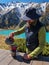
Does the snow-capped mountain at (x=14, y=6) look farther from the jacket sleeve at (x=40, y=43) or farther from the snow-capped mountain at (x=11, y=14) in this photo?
the jacket sleeve at (x=40, y=43)

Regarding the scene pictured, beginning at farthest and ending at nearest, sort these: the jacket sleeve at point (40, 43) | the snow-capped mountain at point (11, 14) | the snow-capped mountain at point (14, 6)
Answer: the snow-capped mountain at point (11, 14) < the snow-capped mountain at point (14, 6) < the jacket sleeve at point (40, 43)

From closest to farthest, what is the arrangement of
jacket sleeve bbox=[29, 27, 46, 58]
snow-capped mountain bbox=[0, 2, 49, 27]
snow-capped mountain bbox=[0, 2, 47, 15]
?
1. jacket sleeve bbox=[29, 27, 46, 58]
2. snow-capped mountain bbox=[0, 2, 47, 15]
3. snow-capped mountain bbox=[0, 2, 49, 27]

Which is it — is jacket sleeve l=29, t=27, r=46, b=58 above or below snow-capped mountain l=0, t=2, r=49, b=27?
above

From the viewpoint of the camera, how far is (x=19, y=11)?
13344mm

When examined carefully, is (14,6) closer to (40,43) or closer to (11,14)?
(11,14)

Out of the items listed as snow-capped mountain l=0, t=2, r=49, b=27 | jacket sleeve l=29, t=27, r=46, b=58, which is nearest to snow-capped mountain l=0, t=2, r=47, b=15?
snow-capped mountain l=0, t=2, r=49, b=27

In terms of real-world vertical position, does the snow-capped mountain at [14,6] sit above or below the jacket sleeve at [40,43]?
below

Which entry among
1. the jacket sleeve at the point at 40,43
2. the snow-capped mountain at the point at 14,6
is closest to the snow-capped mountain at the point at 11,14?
the snow-capped mountain at the point at 14,6

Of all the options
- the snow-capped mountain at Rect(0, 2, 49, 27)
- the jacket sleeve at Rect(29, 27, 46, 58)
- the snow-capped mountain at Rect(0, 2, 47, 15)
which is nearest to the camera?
the jacket sleeve at Rect(29, 27, 46, 58)

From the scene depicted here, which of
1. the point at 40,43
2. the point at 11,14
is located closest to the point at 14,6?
the point at 11,14

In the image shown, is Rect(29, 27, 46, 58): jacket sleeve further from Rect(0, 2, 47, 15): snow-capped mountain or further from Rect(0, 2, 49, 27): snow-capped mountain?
Rect(0, 2, 49, 27): snow-capped mountain

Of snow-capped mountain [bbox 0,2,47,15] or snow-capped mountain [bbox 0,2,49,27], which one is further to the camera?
snow-capped mountain [bbox 0,2,49,27]

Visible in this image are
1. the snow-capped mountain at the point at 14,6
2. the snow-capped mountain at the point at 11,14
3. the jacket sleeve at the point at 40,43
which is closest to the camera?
the jacket sleeve at the point at 40,43

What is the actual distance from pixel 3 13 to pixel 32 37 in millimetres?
11701
